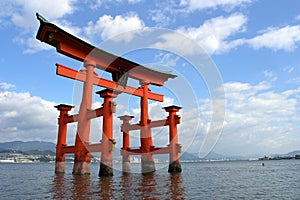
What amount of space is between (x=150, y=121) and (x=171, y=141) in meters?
2.94

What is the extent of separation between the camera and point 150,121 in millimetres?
29156

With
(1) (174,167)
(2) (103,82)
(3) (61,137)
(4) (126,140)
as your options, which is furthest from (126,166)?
(2) (103,82)

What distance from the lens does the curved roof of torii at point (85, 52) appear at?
20641mm

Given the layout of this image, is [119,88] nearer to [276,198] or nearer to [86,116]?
[86,116]

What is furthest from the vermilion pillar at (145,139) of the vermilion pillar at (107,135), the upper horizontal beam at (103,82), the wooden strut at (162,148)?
the vermilion pillar at (107,135)

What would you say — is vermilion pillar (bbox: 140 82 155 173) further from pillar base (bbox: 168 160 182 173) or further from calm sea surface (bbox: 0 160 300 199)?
calm sea surface (bbox: 0 160 300 199)

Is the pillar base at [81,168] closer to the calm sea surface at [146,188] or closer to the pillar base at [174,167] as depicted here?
the calm sea surface at [146,188]

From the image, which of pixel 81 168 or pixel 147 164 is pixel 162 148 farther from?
pixel 81 168

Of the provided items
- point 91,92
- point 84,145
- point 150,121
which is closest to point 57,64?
point 91,92

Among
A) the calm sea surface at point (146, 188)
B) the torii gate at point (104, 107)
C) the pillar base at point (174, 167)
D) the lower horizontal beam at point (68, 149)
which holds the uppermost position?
the torii gate at point (104, 107)

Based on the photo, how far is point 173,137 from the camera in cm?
2839

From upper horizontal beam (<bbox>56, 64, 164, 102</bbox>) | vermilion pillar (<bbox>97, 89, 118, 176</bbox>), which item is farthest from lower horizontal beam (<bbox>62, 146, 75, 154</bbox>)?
upper horizontal beam (<bbox>56, 64, 164, 102</bbox>)

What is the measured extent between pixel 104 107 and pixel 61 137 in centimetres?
656

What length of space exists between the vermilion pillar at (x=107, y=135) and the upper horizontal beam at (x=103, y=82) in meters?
2.32
